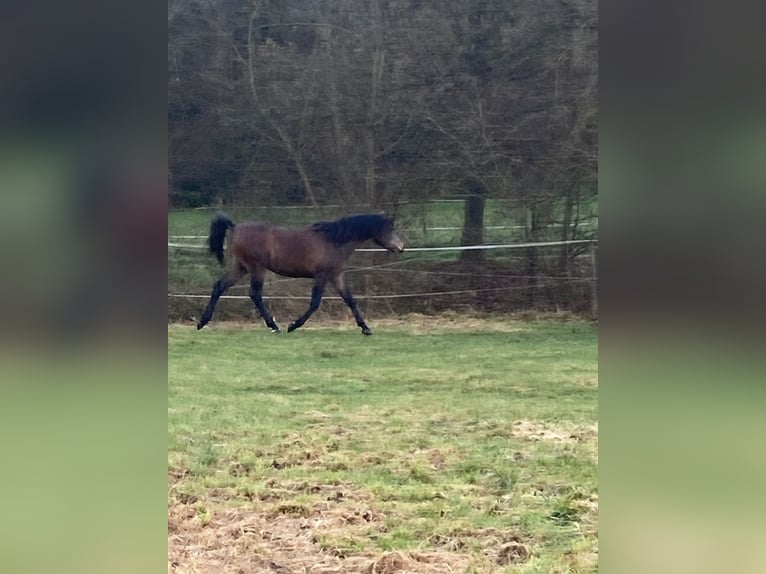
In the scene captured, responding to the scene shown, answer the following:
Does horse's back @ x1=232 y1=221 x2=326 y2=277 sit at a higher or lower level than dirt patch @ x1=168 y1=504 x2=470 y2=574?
higher

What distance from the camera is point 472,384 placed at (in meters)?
3.28

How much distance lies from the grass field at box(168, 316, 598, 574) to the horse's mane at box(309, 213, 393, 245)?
36cm

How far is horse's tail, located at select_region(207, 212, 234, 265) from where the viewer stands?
3.29 m

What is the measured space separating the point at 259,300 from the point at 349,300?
391mm

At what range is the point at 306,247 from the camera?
3.32m

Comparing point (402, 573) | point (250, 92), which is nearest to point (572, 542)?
point (402, 573)

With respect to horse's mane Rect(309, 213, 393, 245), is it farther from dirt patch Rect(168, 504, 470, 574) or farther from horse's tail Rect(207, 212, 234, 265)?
dirt patch Rect(168, 504, 470, 574)

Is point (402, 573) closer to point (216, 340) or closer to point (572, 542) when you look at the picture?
point (572, 542)
